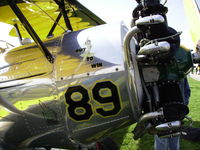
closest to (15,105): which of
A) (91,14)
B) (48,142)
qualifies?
(48,142)

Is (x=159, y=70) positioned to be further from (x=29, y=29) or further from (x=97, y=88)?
(x=29, y=29)

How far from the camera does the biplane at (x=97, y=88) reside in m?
2.04

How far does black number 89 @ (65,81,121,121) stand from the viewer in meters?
2.11

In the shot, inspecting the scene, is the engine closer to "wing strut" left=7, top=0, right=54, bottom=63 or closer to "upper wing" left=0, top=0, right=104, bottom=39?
"wing strut" left=7, top=0, right=54, bottom=63

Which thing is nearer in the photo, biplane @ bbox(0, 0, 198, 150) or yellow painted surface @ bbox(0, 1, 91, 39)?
biplane @ bbox(0, 0, 198, 150)

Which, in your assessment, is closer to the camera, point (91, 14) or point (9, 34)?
point (91, 14)

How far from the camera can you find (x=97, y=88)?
83.9 inches

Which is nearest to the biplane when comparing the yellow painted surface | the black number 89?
the black number 89

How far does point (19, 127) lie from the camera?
2.38 meters

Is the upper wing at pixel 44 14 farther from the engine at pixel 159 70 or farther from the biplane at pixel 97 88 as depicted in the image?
the engine at pixel 159 70

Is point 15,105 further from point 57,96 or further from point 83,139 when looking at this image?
point 83,139

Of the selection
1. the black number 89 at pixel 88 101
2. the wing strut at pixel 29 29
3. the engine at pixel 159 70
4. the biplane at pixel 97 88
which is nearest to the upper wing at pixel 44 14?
the wing strut at pixel 29 29

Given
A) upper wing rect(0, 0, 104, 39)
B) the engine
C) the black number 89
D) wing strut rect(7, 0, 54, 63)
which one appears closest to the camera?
the engine

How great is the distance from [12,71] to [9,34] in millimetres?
4194
